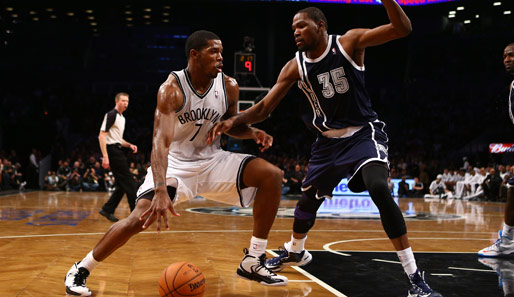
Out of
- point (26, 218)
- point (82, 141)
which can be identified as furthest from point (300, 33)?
point (82, 141)

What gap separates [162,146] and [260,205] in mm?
850

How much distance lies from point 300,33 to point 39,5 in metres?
22.2

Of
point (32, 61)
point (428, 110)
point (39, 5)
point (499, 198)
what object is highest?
point (39, 5)

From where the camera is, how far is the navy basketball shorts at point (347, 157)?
11.8 feet

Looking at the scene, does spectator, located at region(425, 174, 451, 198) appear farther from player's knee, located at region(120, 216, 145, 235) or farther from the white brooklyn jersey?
player's knee, located at region(120, 216, 145, 235)

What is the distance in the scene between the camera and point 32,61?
83.0 feet

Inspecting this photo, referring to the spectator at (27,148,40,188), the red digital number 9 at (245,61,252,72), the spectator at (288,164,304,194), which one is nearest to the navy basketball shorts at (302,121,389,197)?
the red digital number 9 at (245,61,252,72)

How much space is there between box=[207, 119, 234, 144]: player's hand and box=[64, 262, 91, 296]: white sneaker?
1.21 m

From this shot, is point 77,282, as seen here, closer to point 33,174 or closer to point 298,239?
point 298,239

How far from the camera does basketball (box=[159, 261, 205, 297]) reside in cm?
310

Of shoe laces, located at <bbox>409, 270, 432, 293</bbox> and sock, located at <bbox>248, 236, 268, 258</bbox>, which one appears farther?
sock, located at <bbox>248, 236, 268, 258</bbox>

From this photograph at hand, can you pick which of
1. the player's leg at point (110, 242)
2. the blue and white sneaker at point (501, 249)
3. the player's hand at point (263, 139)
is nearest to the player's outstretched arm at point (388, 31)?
the player's hand at point (263, 139)

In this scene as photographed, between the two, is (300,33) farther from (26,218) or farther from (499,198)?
(499,198)

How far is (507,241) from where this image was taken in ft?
16.7
